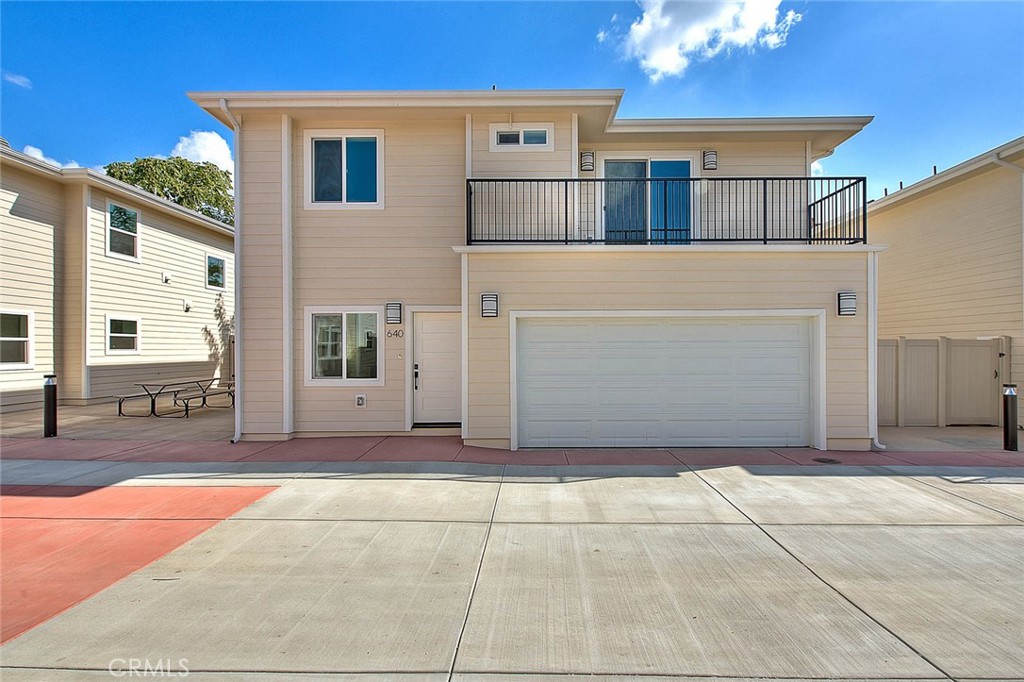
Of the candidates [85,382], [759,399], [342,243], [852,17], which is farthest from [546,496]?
[85,382]

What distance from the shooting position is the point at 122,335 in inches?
543

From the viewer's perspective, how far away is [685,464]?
6.97 metres

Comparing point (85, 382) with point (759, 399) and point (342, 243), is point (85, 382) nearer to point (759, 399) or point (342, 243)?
point (342, 243)

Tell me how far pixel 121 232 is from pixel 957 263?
21.1 metres

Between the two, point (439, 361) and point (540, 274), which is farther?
point (439, 361)

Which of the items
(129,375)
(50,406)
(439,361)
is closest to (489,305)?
(439,361)

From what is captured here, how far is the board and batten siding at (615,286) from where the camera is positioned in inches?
314

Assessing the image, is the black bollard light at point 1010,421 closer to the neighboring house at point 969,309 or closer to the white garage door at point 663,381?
the neighboring house at point 969,309

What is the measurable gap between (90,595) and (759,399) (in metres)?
8.46

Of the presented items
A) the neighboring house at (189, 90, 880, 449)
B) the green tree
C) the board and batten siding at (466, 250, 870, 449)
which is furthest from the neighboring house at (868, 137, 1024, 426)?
the green tree

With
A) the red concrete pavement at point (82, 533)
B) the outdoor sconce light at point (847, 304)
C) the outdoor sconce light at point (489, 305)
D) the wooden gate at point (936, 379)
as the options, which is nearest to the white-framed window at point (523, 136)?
the outdoor sconce light at point (489, 305)

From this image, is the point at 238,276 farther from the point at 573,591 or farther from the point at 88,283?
the point at 573,591

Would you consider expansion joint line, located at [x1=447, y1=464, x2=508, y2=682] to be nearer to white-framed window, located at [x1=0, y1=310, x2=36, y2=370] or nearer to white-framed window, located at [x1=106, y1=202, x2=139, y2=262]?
white-framed window, located at [x1=0, y1=310, x2=36, y2=370]

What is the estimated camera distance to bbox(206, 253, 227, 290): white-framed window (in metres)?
17.1
